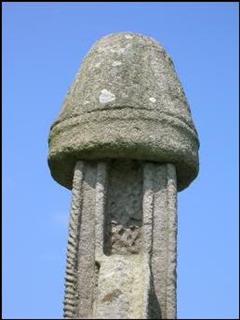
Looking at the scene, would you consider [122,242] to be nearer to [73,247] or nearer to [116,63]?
[73,247]

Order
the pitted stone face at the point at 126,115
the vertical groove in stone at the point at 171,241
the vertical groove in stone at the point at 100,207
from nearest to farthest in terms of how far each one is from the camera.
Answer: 1. the vertical groove in stone at the point at 171,241
2. the vertical groove in stone at the point at 100,207
3. the pitted stone face at the point at 126,115

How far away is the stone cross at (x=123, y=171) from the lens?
648 centimetres

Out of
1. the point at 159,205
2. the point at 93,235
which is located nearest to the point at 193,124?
the point at 159,205

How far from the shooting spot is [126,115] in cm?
684

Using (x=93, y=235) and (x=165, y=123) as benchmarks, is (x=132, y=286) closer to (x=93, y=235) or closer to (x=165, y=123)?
(x=93, y=235)

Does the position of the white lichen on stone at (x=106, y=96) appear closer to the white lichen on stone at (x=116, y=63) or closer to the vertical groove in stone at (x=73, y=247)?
the white lichen on stone at (x=116, y=63)

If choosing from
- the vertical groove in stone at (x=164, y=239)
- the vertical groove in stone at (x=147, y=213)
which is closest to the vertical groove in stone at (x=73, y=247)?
the vertical groove in stone at (x=147, y=213)

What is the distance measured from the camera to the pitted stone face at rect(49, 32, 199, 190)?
6809mm

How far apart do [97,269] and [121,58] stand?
2355 millimetres

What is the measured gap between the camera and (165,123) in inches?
272

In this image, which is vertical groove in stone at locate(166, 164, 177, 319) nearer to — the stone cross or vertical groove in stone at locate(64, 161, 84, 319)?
the stone cross

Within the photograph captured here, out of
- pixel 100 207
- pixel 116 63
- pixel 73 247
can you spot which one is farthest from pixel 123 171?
pixel 116 63

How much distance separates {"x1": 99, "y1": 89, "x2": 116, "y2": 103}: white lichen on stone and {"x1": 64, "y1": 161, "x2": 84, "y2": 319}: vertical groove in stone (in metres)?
0.70

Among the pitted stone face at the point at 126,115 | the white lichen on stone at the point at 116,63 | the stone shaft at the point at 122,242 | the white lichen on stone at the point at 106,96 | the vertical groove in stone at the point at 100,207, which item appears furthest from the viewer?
the white lichen on stone at the point at 116,63
